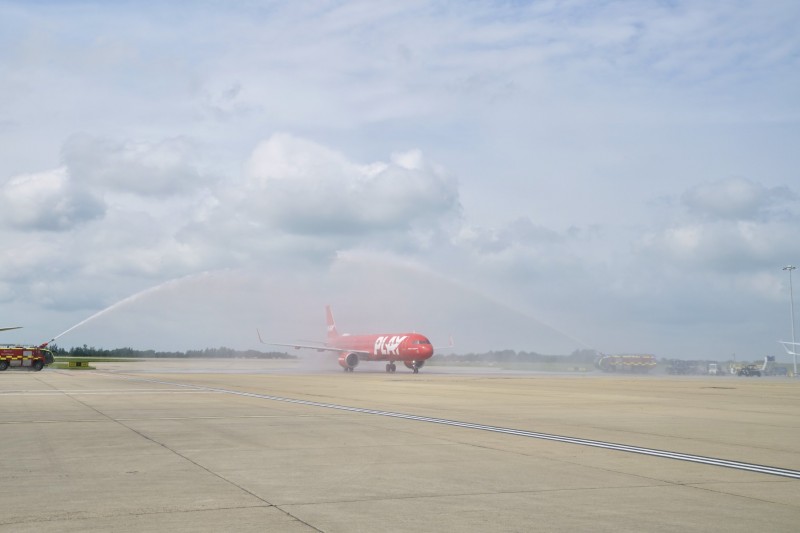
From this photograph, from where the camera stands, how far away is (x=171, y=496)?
11.3 metres

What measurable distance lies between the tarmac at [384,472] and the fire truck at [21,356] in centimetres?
5979

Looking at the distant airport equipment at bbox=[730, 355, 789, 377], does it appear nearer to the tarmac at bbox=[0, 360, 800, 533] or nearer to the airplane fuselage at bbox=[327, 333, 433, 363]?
the airplane fuselage at bbox=[327, 333, 433, 363]

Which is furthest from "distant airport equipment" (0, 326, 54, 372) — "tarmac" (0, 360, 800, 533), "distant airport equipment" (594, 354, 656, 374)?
"distant airport equipment" (594, 354, 656, 374)

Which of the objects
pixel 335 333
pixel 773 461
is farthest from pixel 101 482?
pixel 335 333

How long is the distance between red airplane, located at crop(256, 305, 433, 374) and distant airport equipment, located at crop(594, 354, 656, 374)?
39629mm

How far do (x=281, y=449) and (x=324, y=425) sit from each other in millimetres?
5516

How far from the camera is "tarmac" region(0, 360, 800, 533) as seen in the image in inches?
388

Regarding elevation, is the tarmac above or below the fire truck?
below

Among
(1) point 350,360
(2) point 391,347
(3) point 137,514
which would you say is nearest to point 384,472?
(3) point 137,514

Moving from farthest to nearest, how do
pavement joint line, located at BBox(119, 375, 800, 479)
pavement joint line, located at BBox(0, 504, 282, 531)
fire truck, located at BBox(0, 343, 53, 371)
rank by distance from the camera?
fire truck, located at BBox(0, 343, 53, 371) → pavement joint line, located at BBox(119, 375, 800, 479) → pavement joint line, located at BBox(0, 504, 282, 531)

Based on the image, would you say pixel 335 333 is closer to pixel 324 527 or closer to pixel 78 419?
pixel 78 419

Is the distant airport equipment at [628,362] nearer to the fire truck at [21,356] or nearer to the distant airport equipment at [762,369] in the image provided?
the distant airport equipment at [762,369]

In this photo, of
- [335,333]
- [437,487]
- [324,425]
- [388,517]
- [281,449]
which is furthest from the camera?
[335,333]

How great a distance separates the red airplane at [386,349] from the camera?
85875 millimetres
